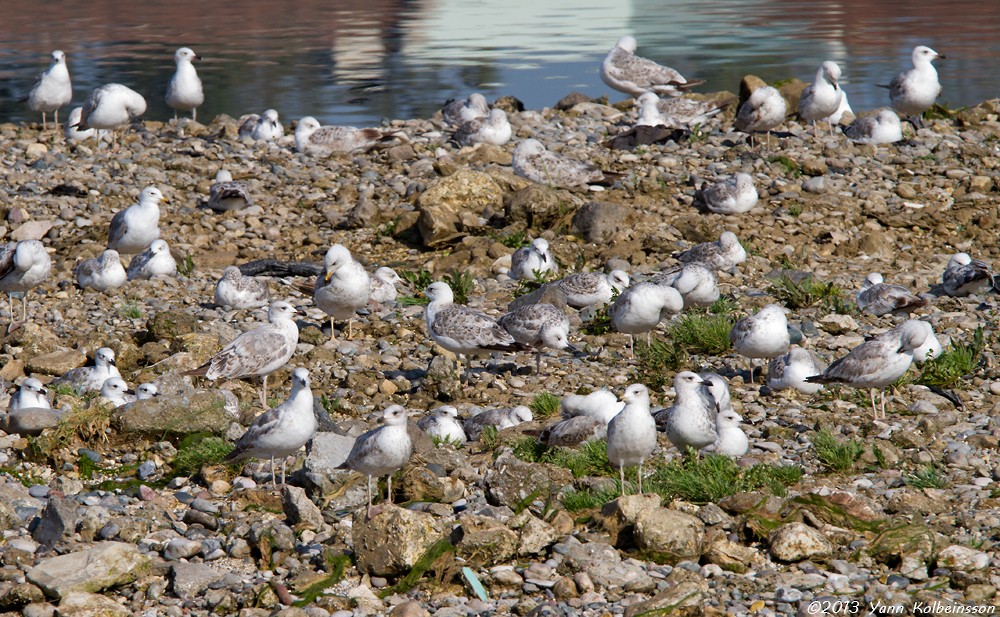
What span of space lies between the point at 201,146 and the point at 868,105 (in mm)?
13229

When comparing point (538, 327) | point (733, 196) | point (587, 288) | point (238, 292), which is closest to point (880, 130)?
point (733, 196)

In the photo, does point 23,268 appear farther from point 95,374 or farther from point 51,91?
point 51,91

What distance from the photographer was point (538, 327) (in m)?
11.1

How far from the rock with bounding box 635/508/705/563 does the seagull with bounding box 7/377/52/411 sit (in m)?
5.04

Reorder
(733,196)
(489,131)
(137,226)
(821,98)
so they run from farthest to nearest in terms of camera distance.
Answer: (821,98) < (489,131) < (733,196) < (137,226)

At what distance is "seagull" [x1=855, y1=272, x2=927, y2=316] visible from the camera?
1152 cm

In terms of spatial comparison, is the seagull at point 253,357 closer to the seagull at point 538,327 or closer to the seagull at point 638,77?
the seagull at point 538,327

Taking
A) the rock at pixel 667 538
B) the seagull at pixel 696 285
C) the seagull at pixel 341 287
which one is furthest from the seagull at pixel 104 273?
the rock at pixel 667 538

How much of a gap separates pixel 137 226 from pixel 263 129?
19.3ft

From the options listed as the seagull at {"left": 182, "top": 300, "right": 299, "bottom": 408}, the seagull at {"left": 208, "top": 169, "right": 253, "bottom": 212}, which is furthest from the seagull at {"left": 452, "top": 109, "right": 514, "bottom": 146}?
the seagull at {"left": 182, "top": 300, "right": 299, "bottom": 408}

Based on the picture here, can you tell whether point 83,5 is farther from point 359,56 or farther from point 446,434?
point 446,434

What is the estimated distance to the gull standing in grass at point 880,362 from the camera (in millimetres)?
9539

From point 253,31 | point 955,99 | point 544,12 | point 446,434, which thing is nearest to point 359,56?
point 253,31

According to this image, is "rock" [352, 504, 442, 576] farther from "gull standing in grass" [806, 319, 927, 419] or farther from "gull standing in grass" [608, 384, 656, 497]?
"gull standing in grass" [806, 319, 927, 419]
